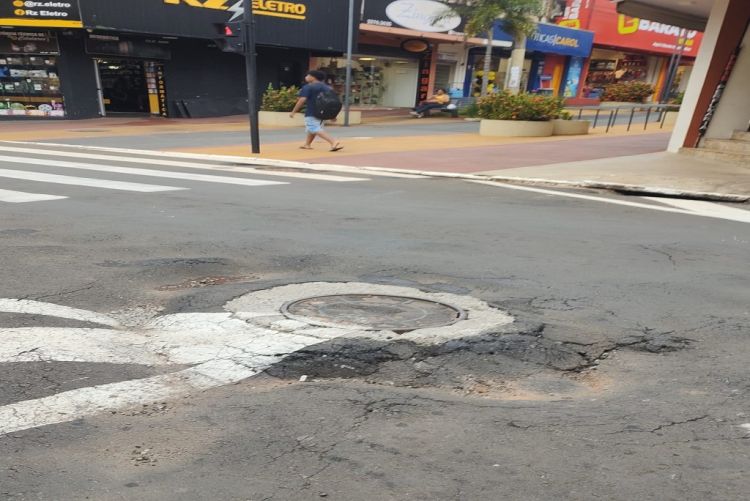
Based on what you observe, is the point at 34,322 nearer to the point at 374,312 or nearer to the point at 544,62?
the point at 374,312

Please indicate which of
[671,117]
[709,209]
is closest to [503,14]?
[671,117]

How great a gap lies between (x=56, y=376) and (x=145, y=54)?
25.2 m

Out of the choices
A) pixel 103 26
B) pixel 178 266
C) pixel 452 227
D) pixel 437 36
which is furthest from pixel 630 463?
pixel 437 36

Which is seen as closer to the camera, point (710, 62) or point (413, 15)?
point (710, 62)

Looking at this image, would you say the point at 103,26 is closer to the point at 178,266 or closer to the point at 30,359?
the point at 178,266

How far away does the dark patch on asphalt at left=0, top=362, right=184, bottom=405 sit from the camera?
3.16 meters

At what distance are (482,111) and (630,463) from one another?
67.4 feet

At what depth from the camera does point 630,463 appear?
263 centimetres

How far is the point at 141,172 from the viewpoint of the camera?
11.5 m

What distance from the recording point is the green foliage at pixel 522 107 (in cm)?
2022

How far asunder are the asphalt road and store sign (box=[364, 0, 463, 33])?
25.4m

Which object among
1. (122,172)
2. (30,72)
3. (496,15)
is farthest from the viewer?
(496,15)

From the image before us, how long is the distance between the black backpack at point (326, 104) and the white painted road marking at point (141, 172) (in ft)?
13.0

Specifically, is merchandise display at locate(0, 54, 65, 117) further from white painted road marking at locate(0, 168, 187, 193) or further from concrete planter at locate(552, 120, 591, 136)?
concrete planter at locate(552, 120, 591, 136)
